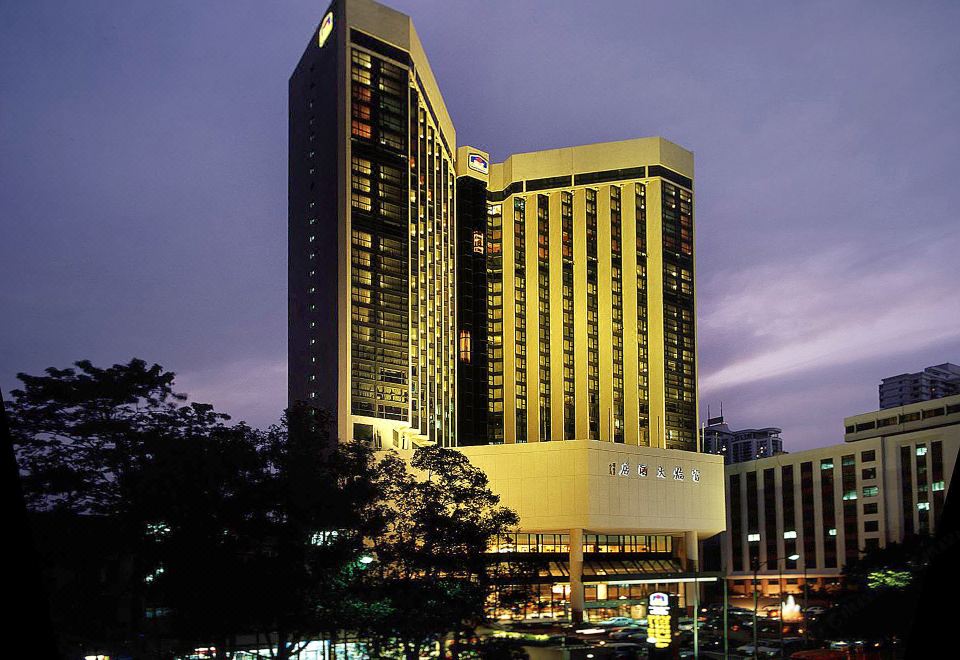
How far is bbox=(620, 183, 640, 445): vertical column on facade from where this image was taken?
79.2m

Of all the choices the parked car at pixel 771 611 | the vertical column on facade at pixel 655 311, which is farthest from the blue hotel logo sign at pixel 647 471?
the vertical column on facade at pixel 655 311

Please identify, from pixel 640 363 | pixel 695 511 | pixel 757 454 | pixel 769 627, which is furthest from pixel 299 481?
pixel 757 454

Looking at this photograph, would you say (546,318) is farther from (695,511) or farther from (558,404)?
(695,511)

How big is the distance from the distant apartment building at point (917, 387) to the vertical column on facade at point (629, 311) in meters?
19.9

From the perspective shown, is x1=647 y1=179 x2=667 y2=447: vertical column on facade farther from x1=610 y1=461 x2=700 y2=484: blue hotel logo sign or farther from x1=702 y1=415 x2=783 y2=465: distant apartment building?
x1=702 y1=415 x2=783 y2=465: distant apartment building

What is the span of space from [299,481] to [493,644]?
565 cm

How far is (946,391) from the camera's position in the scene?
63.9m

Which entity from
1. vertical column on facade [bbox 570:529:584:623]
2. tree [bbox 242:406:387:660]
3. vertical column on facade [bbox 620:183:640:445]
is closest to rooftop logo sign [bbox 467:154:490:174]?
vertical column on facade [bbox 620:183:640:445]

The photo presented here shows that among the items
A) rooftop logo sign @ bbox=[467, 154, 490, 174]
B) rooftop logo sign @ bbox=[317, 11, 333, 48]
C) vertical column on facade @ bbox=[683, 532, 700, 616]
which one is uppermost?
rooftop logo sign @ bbox=[317, 11, 333, 48]

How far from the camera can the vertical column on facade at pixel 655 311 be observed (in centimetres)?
7919

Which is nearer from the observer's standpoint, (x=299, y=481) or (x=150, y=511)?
(x=150, y=511)

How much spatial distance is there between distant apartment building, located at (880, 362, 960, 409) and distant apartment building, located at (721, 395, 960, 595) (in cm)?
95

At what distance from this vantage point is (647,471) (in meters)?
61.2

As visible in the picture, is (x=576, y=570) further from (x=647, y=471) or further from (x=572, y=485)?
(x=647, y=471)
